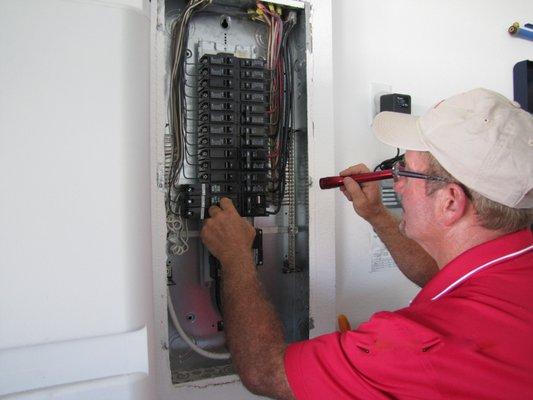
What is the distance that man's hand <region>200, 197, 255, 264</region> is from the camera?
2.88 feet

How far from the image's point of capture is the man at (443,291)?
607 mm

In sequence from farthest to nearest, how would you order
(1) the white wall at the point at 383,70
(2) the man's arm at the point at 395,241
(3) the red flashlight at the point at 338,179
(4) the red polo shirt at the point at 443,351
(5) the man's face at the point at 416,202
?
1. (1) the white wall at the point at 383,70
2. (2) the man's arm at the point at 395,241
3. (3) the red flashlight at the point at 338,179
4. (5) the man's face at the point at 416,202
5. (4) the red polo shirt at the point at 443,351

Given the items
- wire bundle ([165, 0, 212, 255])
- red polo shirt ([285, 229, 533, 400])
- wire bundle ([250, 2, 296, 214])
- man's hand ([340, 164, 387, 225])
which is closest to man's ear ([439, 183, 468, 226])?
red polo shirt ([285, 229, 533, 400])

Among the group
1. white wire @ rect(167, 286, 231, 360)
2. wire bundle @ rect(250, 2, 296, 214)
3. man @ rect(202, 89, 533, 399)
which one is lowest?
white wire @ rect(167, 286, 231, 360)

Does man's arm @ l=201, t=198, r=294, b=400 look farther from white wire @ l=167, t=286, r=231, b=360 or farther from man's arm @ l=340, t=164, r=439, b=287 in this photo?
man's arm @ l=340, t=164, r=439, b=287

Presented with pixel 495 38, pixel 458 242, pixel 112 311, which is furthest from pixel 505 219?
pixel 495 38

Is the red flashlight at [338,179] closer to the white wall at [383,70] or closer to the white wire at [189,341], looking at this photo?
the white wall at [383,70]

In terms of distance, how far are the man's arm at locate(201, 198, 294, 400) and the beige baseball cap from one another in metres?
0.46

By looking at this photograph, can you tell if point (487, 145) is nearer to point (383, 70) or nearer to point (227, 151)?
point (227, 151)

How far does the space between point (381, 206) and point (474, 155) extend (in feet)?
1.22

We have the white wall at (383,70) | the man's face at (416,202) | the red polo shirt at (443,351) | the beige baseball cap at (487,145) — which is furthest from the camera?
the white wall at (383,70)

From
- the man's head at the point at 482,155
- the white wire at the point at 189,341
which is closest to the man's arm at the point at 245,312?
the white wire at the point at 189,341

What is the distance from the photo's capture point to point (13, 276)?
0.57m

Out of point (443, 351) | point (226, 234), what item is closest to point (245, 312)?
point (226, 234)
